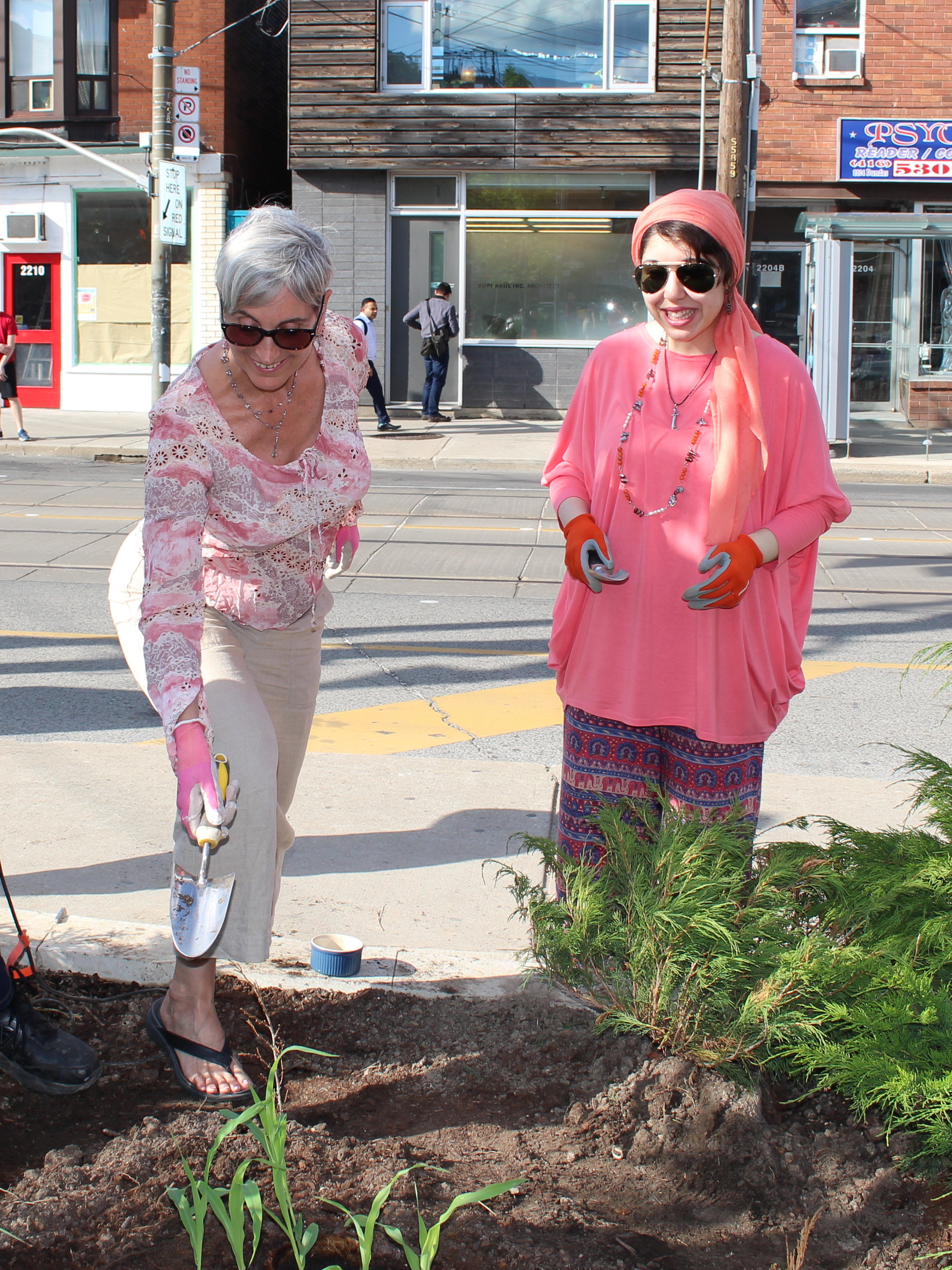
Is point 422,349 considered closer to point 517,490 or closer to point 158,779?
point 517,490

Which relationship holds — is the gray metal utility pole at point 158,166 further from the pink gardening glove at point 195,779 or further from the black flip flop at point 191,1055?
the pink gardening glove at point 195,779

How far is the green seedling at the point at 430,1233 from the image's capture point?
180 cm

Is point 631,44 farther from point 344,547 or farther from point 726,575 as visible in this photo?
point 726,575

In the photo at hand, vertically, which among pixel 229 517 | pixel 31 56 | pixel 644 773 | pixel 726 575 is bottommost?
pixel 644 773

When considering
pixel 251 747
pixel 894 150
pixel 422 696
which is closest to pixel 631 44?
pixel 894 150

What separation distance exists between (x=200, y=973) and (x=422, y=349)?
17.0 m

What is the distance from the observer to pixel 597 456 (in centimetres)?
291

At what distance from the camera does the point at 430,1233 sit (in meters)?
1.82

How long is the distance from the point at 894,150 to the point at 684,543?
1943 centimetres

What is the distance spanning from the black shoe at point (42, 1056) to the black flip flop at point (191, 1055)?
0.14m

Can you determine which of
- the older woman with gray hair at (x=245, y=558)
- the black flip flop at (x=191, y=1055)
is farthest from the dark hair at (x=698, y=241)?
the black flip flop at (x=191, y=1055)

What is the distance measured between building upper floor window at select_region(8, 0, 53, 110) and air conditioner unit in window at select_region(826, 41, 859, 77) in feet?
40.4

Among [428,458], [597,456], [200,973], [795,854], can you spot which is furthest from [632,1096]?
[428,458]

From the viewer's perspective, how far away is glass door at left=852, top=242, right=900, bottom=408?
20.3 m
